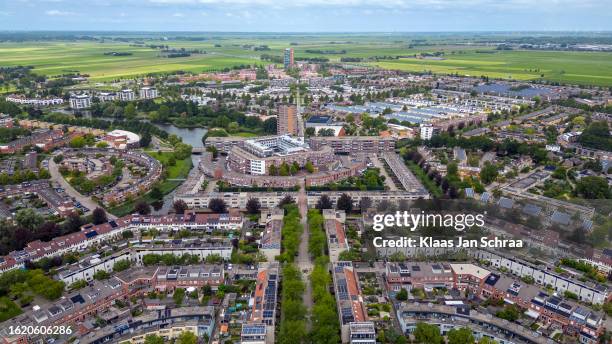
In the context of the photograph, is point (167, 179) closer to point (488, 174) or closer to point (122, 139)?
point (122, 139)

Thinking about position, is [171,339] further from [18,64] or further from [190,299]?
[18,64]

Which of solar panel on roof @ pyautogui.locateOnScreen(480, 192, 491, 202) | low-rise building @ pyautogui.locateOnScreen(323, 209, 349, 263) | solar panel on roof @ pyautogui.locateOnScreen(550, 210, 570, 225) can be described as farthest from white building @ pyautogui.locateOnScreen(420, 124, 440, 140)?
low-rise building @ pyautogui.locateOnScreen(323, 209, 349, 263)

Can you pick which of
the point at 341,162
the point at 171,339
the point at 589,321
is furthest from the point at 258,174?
the point at 589,321

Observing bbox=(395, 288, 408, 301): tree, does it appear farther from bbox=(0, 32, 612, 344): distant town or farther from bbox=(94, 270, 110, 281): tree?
bbox=(94, 270, 110, 281): tree

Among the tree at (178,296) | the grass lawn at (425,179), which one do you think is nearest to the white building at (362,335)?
the tree at (178,296)

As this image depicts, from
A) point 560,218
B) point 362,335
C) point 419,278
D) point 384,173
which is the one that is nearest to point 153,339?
point 362,335

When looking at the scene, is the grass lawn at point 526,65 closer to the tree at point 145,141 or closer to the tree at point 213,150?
the tree at point 213,150
